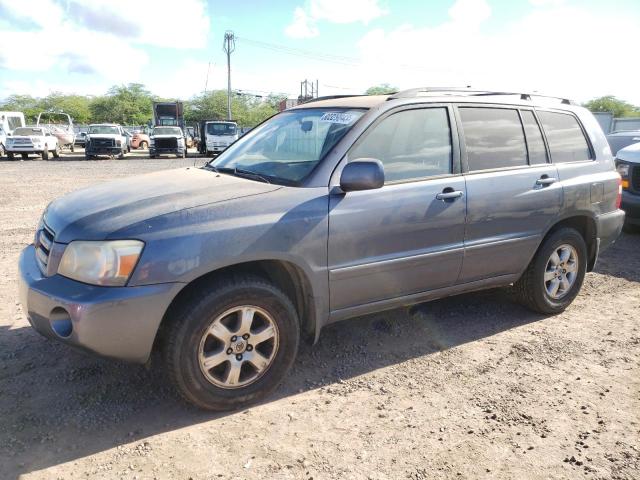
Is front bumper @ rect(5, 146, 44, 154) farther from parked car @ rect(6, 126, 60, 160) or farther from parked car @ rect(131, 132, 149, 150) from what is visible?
parked car @ rect(131, 132, 149, 150)

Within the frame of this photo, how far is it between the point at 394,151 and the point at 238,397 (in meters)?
1.86

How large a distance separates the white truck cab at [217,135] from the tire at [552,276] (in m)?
24.3

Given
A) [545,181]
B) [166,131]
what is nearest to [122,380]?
[545,181]

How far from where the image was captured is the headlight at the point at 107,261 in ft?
8.37

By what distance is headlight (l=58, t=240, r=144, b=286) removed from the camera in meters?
2.55

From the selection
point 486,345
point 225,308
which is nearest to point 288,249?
point 225,308

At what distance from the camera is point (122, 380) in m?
3.23

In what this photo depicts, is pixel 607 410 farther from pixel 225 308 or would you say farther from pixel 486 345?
pixel 225 308

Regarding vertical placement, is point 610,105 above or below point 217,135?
above

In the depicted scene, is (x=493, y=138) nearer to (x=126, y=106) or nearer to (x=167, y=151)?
(x=167, y=151)

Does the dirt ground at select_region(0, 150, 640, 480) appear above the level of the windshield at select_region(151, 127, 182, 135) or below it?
below

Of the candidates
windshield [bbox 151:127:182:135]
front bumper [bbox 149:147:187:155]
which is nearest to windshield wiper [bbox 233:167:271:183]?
front bumper [bbox 149:147:187:155]

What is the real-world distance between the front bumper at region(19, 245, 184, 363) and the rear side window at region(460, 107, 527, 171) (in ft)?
7.77

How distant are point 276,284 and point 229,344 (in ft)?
1.61
